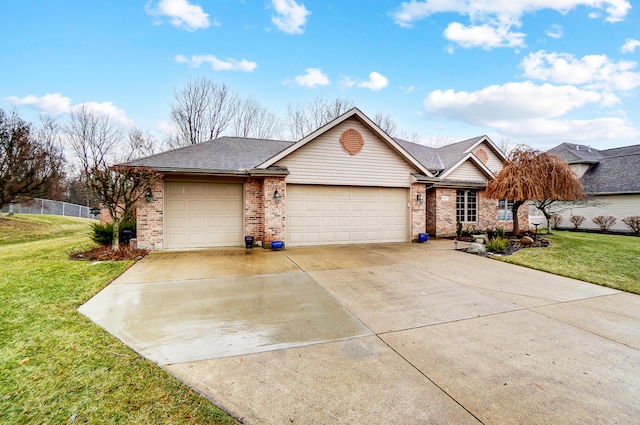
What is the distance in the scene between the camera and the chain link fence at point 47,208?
2278 cm

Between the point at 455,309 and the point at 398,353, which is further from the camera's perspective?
the point at 455,309

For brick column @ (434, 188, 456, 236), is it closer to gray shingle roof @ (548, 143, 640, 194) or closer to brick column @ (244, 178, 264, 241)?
brick column @ (244, 178, 264, 241)

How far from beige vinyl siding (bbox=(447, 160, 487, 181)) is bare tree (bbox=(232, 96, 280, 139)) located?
56.3 feet

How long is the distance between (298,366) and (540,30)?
1598 cm

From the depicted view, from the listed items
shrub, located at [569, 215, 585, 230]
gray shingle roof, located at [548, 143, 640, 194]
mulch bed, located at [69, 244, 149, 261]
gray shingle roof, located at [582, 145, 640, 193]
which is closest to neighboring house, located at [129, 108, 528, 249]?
mulch bed, located at [69, 244, 149, 261]

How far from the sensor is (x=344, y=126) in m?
11.2

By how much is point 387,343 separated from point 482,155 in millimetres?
15953

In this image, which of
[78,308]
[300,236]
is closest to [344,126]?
[300,236]

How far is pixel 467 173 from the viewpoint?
570 inches

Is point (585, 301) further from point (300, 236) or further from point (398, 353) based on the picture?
point (300, 236)

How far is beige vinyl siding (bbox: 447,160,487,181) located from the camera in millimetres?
14273

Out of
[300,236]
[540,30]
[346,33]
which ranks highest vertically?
[346,33]

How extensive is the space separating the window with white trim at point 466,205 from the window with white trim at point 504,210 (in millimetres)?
1756

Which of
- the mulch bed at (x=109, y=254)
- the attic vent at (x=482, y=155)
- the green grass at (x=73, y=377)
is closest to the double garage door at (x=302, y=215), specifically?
the mulch bed at (x=109, y=254)
